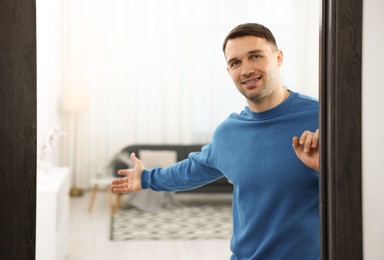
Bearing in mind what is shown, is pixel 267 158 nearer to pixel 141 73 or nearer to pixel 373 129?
pixel 373 129

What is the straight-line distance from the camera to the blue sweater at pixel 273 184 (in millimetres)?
1179

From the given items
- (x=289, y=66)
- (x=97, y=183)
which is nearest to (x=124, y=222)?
(x=97, y=183)

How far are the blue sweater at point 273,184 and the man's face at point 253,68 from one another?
54 mm

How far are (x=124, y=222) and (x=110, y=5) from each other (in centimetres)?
198

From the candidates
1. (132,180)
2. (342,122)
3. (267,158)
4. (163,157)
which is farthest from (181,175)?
(163,157)

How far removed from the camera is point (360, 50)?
0.98 meters

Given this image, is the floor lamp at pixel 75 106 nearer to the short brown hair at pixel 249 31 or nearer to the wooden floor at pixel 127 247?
the wooden floor at pixel 127 247

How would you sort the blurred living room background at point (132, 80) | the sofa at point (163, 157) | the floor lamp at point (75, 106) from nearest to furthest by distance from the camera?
the sofa at point (163, 157) < the blurred living room background at point (132, 80) < the floor lamp at point (75, 106)

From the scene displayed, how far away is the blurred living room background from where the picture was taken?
4.12 meters

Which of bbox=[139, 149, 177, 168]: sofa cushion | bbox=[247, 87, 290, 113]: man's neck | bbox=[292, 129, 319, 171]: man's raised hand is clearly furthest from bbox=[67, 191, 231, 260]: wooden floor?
bbox=[292, 129, 319, 171]: man's raised hand

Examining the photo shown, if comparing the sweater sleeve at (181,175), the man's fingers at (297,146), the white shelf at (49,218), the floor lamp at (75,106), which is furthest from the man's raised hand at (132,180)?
A: the floor lamp at (75,106)

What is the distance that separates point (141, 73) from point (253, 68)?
3637 millimetres

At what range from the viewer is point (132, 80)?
15.8ft

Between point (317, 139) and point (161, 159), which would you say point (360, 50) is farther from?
point (161, 159)
